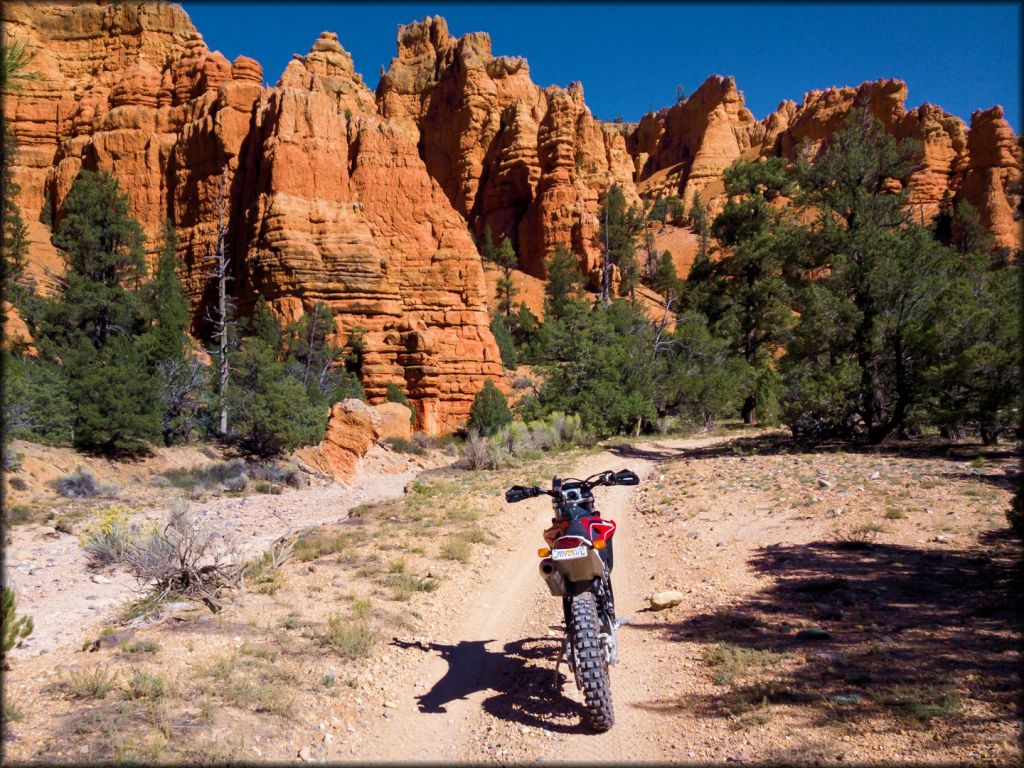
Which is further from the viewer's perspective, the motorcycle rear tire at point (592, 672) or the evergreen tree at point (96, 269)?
the evergreen tree at point (96, 269)

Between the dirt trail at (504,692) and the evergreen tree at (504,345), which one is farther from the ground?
the evergreen tree at (504,345)

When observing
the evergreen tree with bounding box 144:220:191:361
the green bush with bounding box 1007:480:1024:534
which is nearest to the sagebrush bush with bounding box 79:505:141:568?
the green bush with bounding box 1007:480:1024:534

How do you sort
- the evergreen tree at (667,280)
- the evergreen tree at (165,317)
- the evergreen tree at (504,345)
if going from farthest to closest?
1. the evergreen tree at (667,280)
2. the evergreen tree at (504,345)
3. the evergreen tree at (165,317)

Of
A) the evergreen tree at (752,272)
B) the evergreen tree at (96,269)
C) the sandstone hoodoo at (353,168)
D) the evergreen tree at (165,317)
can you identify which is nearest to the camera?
the evergreen tree at (165,317)

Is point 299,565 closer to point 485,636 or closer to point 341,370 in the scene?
point 485,636

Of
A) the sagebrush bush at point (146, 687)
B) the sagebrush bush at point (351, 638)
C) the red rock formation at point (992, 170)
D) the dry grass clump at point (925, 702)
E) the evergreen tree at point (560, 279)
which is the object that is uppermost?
the red rock formation at point (992, 170)

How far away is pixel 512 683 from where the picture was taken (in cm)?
461

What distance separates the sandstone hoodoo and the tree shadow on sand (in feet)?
70.6

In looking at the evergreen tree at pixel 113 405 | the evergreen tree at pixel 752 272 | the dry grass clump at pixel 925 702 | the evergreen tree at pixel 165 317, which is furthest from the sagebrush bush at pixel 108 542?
the evergreen tree at pixel 752 272

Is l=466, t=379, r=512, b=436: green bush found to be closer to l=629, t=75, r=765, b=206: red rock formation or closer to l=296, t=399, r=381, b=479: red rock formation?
l=296, t=399, r=381, b=479: red rock formation

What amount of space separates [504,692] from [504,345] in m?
36.5

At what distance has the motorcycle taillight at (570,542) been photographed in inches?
155

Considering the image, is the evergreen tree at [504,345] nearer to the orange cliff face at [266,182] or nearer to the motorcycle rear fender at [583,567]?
the orange cliff face at [266,182]

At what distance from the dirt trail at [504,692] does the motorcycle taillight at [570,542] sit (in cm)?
113
